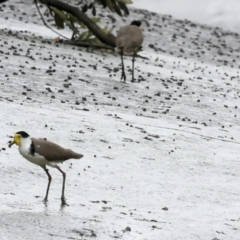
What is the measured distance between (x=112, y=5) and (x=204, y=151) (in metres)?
6.40

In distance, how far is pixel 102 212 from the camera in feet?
26.2

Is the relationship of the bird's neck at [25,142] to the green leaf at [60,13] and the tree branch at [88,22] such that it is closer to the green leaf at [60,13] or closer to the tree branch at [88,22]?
the green leaf at [60,13]

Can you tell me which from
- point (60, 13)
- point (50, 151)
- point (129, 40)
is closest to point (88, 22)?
point (60, 13)

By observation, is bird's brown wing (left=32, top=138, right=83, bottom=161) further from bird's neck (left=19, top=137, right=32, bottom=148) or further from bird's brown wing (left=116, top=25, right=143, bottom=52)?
bird's brown wing (left=116, top=25, right=143, bottom=52)

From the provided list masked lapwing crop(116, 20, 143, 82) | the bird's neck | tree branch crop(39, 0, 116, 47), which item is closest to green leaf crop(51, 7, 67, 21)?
tree branch crop(39, 0, 116, 47)

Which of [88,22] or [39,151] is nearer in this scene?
[39,151]

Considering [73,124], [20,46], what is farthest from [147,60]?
[73,124]

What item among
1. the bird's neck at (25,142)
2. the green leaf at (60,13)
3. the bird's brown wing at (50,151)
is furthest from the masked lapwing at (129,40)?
the bird's neck at (25,142)

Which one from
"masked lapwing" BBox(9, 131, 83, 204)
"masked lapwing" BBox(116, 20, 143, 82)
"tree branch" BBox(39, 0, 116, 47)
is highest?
"tree branch" BBox(39, 0, 116, 47)

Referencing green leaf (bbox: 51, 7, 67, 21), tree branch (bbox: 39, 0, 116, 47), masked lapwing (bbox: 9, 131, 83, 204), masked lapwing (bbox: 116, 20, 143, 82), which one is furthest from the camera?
tree branch (bbox: 39, 0, 116, 47)

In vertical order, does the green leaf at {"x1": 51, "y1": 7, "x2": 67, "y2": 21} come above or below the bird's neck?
above

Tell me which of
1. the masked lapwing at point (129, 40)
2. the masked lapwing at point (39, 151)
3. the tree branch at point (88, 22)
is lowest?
the masked lapwing at point (39, 151)

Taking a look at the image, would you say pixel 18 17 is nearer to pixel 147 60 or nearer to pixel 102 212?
pixel 147 60

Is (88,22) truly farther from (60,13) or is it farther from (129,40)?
(129,40)
